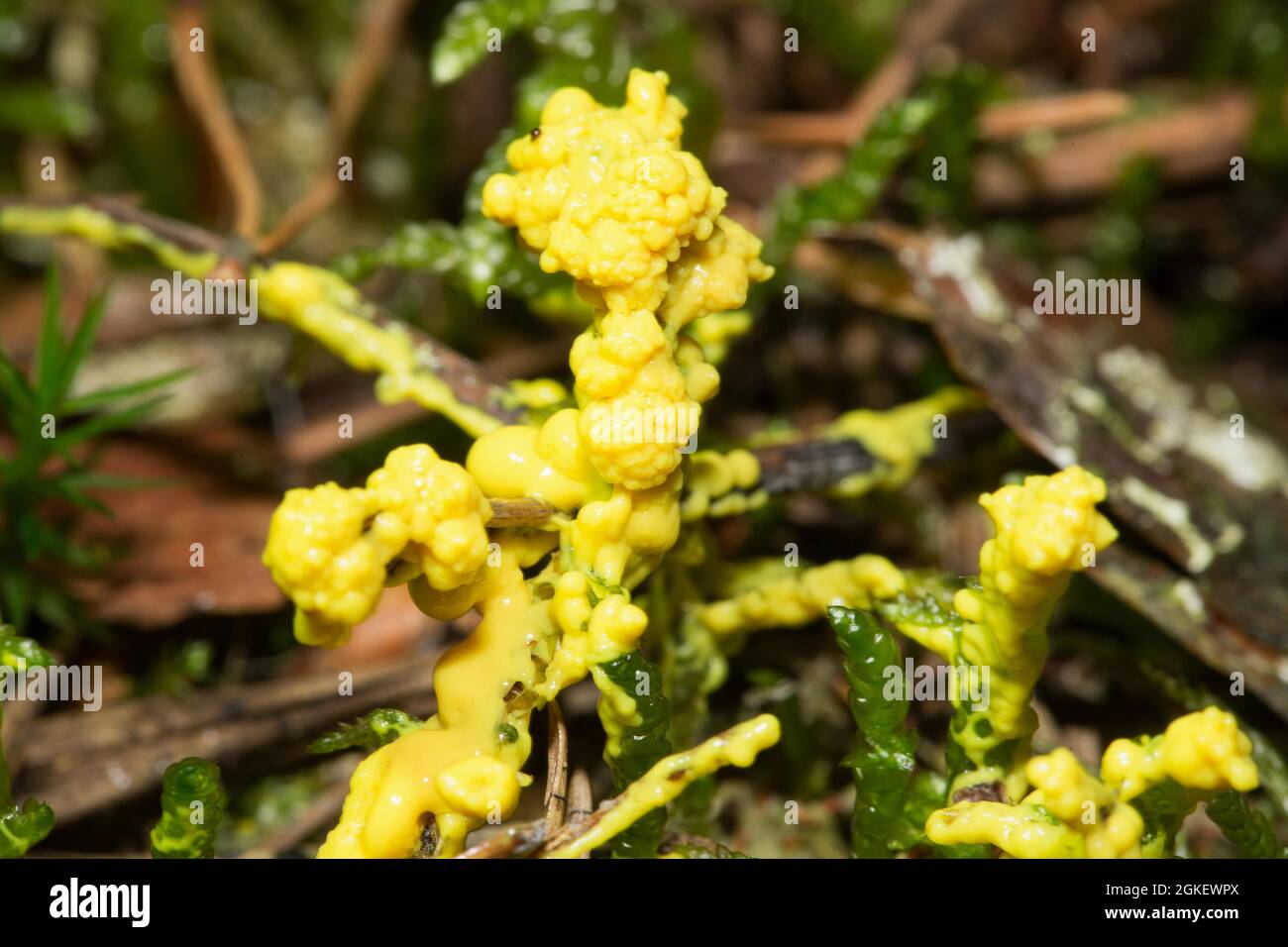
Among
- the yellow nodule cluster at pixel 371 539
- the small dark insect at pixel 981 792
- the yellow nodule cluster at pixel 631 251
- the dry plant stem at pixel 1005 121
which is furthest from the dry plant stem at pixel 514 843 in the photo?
the dry plant stem at pixel 1005 121

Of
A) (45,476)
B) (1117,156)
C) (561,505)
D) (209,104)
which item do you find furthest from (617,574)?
(1117,156)

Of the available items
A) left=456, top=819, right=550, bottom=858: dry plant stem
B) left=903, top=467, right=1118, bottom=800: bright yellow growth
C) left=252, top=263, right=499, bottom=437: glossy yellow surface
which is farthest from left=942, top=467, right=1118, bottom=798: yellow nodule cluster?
left=252, top=263, right=499, bottom=437: glossy yellow surface

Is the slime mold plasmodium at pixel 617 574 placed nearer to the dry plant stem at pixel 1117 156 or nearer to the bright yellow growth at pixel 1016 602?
the bright yellow growth at pixel 1016 602

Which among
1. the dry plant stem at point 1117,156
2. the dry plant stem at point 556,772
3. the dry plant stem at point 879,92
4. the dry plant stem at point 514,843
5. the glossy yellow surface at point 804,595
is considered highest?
the dry plant stem at point 879,92

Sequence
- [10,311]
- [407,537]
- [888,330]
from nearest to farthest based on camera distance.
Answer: [407,537] → [888,330] → [10,311]

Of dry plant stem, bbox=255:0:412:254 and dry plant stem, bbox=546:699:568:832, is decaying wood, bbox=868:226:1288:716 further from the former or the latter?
dry plant stem, bbox=255:0:412:254

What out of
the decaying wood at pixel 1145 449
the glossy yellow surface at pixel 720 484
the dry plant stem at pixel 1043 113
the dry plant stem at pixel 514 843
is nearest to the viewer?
the dry plant stem at pixel 514 843

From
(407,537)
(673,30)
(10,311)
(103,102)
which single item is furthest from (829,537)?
(103,102)

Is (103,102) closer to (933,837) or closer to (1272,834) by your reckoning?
(933,837)
